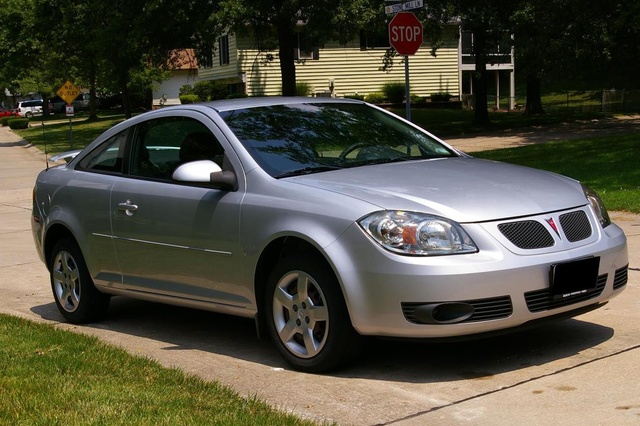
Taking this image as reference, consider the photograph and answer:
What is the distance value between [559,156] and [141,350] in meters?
14.3

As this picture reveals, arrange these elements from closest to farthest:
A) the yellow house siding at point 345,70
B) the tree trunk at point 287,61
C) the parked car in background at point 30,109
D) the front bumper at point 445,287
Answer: the front bumper at point 445,287, the tree trunk at point 287,61, the yellow house siding at point 345,70, the parked car in background at point 30,109

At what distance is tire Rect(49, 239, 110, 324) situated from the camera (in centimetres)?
748

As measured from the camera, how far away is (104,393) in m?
5.06

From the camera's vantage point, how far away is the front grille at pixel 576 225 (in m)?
5.62

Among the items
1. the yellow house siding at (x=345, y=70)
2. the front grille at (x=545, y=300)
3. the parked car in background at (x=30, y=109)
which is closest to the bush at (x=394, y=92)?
the yellow house siding at (x=345, y=70)

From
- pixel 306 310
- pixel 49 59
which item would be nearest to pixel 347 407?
pixel 306 310

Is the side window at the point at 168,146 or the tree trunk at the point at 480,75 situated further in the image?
the tree trunk at the point at 480,75

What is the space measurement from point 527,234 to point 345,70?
47879mm

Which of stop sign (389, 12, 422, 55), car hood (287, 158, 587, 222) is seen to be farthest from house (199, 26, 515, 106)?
car hood (287, 158, 587, 222)

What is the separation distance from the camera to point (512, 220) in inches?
213

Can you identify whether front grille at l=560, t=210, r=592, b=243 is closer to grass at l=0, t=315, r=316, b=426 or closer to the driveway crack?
the driveway crack

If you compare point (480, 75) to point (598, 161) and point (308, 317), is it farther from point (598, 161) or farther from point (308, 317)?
point (308, 317)

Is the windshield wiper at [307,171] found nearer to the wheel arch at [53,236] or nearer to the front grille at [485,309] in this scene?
the front grille at [485,309]

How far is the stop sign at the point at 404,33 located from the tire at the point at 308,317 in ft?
24.2
